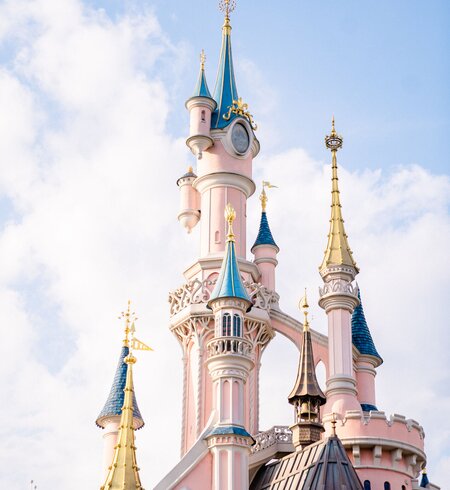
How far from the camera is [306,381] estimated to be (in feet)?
113

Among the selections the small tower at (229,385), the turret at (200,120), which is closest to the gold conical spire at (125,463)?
the small tower at (229,385)

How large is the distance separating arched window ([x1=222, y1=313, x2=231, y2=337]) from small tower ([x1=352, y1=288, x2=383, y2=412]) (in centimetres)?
677

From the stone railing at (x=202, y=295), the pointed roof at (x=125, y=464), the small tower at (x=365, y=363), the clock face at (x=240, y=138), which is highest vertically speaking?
the clock face at (x=240, y=138)

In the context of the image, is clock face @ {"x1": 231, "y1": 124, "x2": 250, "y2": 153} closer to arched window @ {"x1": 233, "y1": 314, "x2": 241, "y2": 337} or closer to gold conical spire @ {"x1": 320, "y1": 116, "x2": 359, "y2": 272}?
gold conical spire @ {"x1": 320, "y1": 116, "x2": 359, "y2": 272}

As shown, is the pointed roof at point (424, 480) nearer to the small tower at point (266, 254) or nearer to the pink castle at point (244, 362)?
the pink castle at point (244, 362)

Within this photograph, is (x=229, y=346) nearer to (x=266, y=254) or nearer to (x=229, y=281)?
(x=229, y=281)

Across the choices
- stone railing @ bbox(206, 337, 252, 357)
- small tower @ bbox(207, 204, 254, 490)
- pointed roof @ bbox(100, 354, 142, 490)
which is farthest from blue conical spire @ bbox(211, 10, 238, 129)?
pointed roof @ bbox(100, 354, 142, 490)

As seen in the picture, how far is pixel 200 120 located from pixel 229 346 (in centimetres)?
980

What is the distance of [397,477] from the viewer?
33.8 metres

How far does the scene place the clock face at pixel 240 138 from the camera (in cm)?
3988

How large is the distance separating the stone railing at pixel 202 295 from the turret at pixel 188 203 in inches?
109

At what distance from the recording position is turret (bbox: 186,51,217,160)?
39312mm

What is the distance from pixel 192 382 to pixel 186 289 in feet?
9.82

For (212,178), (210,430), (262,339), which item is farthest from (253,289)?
(210,430)
